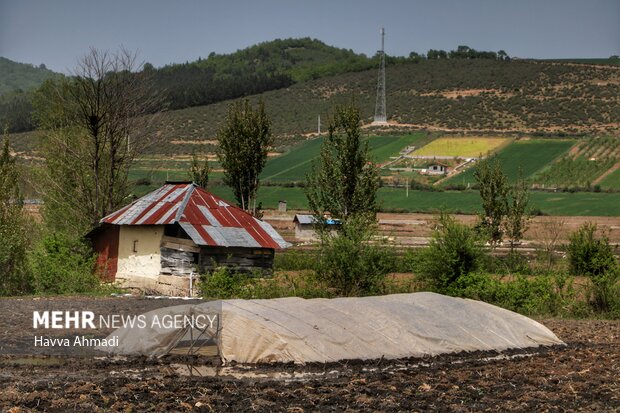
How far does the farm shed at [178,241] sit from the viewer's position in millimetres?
24922

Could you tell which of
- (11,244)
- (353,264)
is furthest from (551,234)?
(11,244)

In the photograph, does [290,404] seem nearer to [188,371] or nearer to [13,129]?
[188,371]

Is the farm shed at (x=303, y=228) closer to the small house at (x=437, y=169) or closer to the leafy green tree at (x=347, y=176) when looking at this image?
the leafy green tree at (x=347, y=176)

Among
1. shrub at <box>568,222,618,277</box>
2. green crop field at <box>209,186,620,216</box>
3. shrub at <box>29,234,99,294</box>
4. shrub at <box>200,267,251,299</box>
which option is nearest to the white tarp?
shrub at <box>200,267,251,299</box>

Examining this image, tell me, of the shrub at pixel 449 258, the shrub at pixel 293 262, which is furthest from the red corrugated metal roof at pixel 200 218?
the shrub at pixel 449 258

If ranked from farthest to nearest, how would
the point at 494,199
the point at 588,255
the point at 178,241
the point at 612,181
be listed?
the point at 612,181, the point at 494,199, the point at 588,255, the point at 178,241

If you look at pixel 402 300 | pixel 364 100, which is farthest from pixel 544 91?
pixel 402 300

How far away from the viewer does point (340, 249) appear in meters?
22.8

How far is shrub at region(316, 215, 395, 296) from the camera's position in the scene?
22719mm

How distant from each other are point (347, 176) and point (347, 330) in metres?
15.7

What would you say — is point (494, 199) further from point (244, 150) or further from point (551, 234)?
point (244, 150)

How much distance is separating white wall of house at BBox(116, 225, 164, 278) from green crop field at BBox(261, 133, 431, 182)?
4744 centimetres

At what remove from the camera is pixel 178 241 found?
82.5 feet

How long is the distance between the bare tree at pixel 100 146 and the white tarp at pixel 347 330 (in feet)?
55.7
